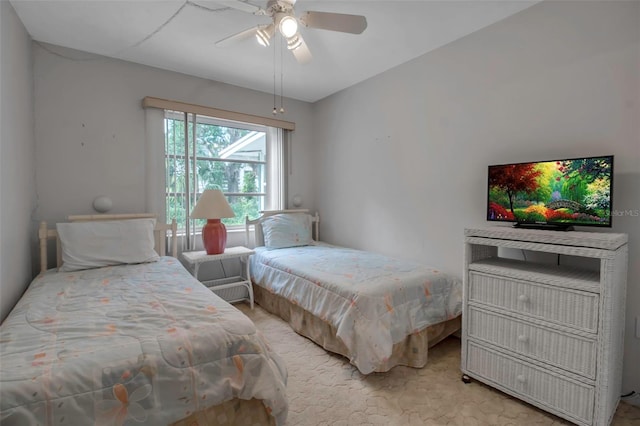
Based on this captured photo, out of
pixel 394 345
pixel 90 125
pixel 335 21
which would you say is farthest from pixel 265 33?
pixel 394 345

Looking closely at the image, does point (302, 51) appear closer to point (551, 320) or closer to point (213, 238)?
point (213, 238)

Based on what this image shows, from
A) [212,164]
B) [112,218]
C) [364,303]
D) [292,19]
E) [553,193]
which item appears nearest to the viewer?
[292,19]

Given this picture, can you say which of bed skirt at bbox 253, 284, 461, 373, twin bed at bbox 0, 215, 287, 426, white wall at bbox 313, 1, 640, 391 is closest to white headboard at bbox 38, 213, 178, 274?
twin bed at bbox 0, 215, 287, 426

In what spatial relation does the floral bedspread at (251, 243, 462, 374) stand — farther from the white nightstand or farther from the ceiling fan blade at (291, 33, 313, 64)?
the ceiling fan blade at (291, 33, 313, 64)

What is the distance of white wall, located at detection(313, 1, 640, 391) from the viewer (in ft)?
5.58

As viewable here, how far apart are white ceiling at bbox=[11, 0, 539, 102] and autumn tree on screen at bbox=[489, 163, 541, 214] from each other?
43.2 inches

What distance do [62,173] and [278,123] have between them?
2.14 m

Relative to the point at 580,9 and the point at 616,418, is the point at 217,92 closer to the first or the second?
the point at 580,9

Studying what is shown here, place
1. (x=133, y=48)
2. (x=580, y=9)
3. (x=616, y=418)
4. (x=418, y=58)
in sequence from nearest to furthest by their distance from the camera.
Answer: (x=616, y=418) → (x=580, y=9) → (x=133, y=48) → (x=418, y=58)

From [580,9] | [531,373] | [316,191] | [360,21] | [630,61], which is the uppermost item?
[580,9]

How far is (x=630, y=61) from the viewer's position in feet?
5.47

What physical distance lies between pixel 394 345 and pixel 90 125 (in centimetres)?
308

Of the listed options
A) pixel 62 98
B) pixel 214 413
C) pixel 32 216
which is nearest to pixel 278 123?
pixel 62 98

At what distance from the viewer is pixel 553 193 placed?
1799 mm
